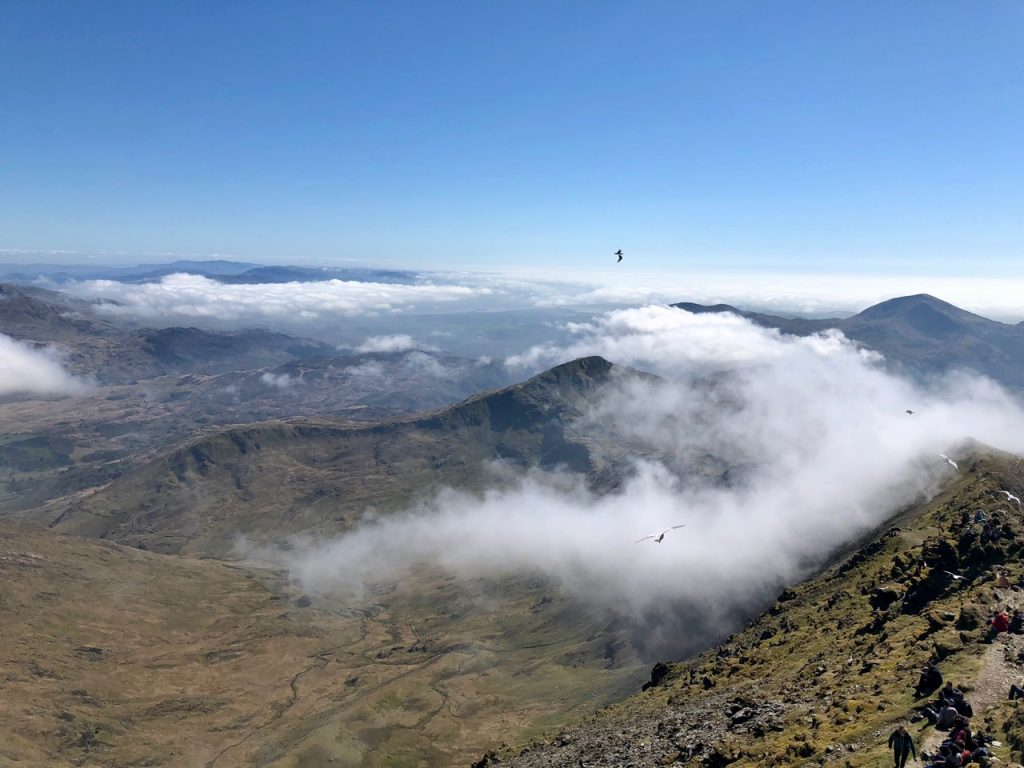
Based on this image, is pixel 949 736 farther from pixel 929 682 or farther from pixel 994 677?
pixel 994 677

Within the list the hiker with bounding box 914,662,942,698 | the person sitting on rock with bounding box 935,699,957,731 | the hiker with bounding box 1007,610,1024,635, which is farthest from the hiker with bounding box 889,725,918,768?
the hiker with bounding box 1007,610,1024,635

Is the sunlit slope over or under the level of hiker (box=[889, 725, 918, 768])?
under

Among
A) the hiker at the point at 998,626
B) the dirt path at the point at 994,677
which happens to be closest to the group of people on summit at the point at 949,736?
the dirt path at the point at 994,677

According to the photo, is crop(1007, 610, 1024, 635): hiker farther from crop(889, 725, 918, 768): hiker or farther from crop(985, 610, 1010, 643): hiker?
crop(889, 725, 918, 768): hiker

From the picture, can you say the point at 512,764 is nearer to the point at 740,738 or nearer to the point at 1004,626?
the point at 740,738

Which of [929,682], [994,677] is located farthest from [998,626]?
[929,682]
